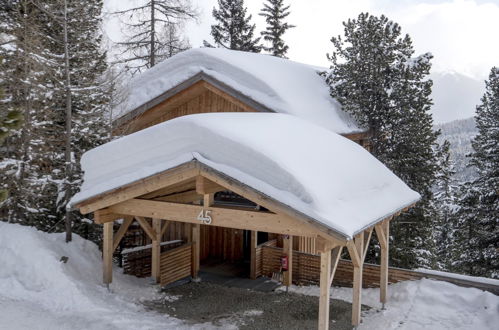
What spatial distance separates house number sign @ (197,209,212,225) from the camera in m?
9.81

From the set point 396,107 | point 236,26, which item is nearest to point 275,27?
point 236,26

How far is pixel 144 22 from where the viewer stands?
2558 centimetres

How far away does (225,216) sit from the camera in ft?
31.7

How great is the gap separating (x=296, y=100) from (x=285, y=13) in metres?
22.7

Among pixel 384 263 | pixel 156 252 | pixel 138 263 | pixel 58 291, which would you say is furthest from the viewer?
pixel 138 263

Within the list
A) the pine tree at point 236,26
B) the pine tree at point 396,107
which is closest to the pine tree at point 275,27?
the pine tree at point 236,26

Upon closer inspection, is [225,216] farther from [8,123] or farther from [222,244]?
[222,244]

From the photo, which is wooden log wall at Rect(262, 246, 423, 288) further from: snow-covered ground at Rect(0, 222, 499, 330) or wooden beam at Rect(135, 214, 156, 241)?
wooden beam at Rect(135, 214, 156, 241)

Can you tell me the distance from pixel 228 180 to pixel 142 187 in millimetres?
2292

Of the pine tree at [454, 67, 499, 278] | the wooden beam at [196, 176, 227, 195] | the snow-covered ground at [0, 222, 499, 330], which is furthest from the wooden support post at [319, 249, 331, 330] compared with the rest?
the pine tree at [454, 67, 499, 278]

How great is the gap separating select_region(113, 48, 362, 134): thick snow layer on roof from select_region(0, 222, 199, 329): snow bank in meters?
6.30

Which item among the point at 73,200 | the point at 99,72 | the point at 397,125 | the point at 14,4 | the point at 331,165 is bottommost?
the point at 73,200

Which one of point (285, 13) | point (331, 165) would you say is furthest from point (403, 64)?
point (285, 13)

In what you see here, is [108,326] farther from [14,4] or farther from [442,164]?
[442,164]
